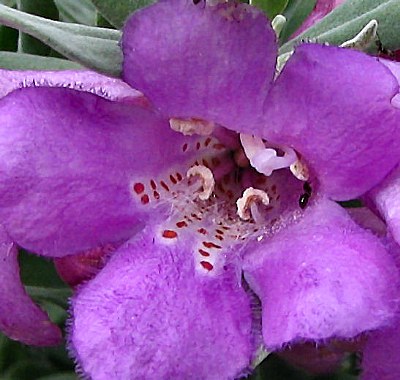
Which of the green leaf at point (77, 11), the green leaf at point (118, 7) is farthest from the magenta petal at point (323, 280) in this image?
the green leaf at point (77, 11)

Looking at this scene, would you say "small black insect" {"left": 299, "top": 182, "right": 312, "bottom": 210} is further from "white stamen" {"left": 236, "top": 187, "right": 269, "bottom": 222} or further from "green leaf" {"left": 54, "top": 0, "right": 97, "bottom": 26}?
"green leaf" {"left": 54, "top": 0, "right": 97, "bottom": 26}

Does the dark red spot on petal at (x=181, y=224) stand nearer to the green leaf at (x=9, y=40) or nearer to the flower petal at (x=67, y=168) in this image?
the flower petal at (x=67, y=168)

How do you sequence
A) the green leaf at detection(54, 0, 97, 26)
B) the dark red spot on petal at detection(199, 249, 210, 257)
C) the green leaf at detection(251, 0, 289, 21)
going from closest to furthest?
1. the dark red spot on petal at detection(199, 249, 210, 257)
2. the green leaf at detection(251, 0, 289, 21)
3. the green leaf at detection(54, 0, 97, 26)

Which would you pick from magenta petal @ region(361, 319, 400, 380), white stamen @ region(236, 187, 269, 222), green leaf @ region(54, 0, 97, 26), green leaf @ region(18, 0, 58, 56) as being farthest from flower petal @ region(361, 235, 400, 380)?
green leaf @ region(54, 0, 97, 26)

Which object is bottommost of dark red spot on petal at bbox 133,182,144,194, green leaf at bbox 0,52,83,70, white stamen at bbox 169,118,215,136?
dark red spot on petal at bbox 133,182,144,194

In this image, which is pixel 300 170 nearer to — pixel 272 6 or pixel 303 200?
pixel 303 200

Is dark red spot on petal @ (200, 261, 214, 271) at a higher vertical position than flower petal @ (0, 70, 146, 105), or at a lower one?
lower
